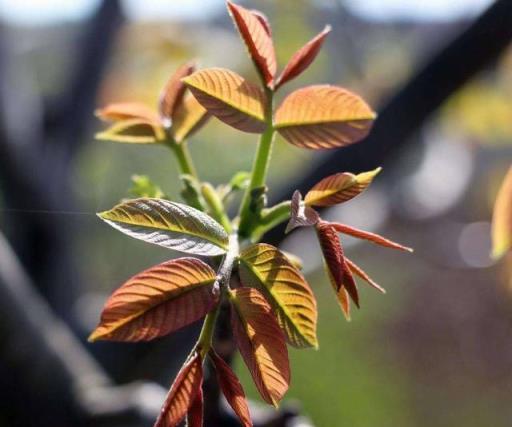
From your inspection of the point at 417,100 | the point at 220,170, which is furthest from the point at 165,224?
the point at 220,170

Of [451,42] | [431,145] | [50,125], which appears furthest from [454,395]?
[451,42]

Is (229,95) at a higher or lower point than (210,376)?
higher

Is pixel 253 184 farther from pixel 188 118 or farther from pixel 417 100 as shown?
pixel 417 100

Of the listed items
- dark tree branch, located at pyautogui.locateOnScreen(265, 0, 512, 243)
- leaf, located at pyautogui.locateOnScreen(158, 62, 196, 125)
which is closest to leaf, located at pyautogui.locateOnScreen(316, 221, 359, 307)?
leaf, located at pyautogui.locateOnScreen(158, 62, 196, 125)

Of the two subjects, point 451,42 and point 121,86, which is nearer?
point 451,42

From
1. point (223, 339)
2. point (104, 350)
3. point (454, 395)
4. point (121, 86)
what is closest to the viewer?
point (223, 339)

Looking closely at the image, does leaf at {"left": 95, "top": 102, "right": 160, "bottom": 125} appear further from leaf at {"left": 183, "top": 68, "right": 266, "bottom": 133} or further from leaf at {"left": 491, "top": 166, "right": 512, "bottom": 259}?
leaf at {"left": 491, "top": 166, "right": 512, "bottom": 259}

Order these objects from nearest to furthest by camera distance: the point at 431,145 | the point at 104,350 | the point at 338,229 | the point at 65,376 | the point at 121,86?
the point at 338,229
the point at 65,376
the point at 104,350
the point at 431,145
the point at 121,86

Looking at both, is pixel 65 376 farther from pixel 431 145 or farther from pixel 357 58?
pixel 431 145
